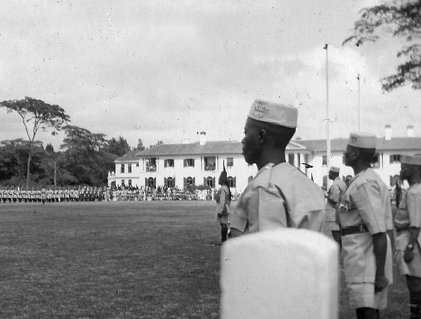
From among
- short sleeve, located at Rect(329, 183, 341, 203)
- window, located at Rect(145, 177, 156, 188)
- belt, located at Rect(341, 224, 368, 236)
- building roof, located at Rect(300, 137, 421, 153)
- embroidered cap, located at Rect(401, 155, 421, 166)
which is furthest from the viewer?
window, located at Rect(145, 177, 156, 188)

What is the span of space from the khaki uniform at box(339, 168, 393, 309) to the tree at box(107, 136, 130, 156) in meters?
131

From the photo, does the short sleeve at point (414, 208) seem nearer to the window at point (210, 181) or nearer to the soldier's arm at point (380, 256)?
the soldier's arm at point (380, 256)

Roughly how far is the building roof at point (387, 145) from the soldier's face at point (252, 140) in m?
73.0

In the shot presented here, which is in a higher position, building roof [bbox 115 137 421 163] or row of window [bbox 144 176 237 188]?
building roof [bbox 115 137 421 163]

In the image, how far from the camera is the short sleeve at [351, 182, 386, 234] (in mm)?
4508

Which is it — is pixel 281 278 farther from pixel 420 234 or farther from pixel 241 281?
pixel 420 234

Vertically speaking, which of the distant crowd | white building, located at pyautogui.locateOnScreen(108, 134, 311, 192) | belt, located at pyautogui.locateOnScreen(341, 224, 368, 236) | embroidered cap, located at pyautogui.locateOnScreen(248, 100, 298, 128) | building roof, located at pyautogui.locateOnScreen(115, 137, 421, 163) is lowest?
the distant crowd

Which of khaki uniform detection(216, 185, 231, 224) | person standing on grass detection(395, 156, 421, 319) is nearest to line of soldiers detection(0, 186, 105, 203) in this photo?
khaki uniform detection(216, 185, 231, 224)

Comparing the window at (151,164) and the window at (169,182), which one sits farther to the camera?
the window at (151,164)

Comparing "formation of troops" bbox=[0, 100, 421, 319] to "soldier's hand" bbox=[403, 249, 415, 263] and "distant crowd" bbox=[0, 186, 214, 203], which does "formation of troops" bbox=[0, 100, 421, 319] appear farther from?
"distant crowd" bbox=[0, 186, 214, 203]

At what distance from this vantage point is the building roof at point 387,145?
248 feet

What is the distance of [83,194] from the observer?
64562mm

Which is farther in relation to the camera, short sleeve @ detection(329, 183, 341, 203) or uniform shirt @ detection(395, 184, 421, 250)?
short sleeve @ detection(329, 183, 341, 203)

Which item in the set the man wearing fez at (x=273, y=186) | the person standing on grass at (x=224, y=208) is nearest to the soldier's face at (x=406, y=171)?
the man wearing fez at (x=273, y=186)
